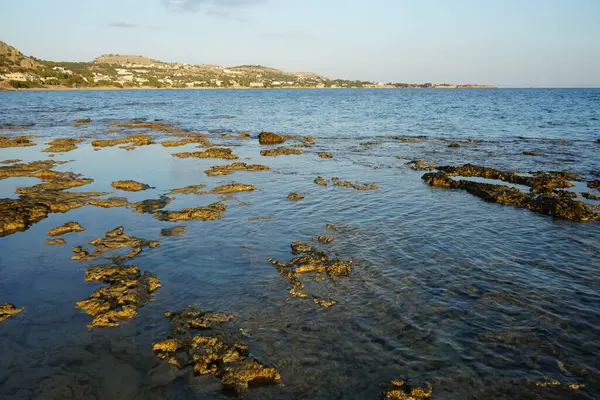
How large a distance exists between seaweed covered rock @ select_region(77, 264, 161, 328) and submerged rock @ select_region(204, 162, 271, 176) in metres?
11.2

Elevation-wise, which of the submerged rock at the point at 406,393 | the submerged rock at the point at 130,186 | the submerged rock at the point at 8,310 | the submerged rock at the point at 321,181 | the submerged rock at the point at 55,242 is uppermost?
the submerged rock at the point at 321,181

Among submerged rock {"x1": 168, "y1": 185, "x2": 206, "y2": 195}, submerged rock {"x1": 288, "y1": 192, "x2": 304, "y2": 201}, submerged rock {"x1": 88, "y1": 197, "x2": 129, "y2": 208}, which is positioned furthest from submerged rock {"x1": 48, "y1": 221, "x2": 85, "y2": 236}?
submerged rock {"x1": 288, "y1": 192, "x2": 304, "y2": 201}

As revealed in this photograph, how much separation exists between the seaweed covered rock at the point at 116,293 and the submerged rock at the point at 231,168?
1124 cm

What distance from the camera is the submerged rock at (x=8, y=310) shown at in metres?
7.59

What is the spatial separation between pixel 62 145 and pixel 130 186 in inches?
611

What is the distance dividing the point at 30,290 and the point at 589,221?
17700 millimetres

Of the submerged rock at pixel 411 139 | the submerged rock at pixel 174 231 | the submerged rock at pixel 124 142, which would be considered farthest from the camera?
the submerged rock at pixel 411 139

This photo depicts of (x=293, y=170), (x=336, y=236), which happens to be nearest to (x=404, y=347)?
(x=336, y=236)

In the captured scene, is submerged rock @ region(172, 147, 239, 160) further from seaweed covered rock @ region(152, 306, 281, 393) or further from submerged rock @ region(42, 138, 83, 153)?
seaweed covered rock @ region(152, 306, 281, 393)

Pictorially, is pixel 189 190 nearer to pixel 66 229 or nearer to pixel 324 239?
pixel 66 229

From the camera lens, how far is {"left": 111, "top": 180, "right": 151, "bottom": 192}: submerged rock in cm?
1686

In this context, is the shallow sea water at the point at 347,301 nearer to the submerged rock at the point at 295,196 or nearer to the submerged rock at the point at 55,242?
the submerged rock at the point at 55,242

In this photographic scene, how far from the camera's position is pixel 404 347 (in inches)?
267

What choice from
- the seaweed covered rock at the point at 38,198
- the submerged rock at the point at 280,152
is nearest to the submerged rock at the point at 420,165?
the submerged rock at the point at 280,152
